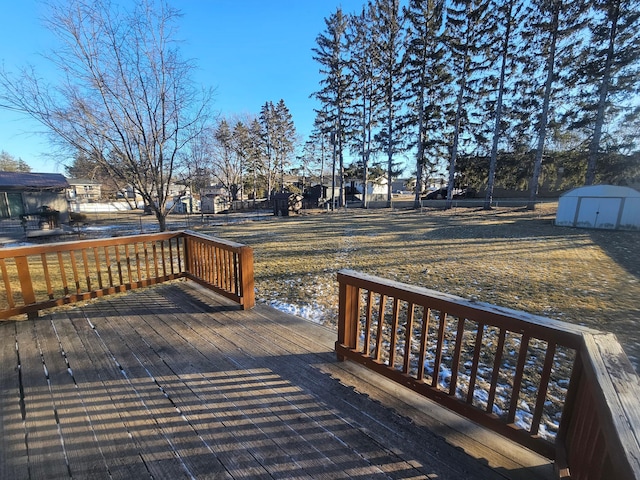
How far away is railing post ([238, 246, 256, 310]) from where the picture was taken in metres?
3.39

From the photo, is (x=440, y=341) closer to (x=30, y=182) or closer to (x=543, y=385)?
(x=543, y=385)

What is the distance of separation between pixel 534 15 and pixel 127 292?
76.1 ft

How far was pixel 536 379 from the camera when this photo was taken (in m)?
2.67

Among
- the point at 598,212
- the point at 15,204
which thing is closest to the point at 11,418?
the point at 598,212

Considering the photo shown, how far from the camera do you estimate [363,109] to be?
24.6m

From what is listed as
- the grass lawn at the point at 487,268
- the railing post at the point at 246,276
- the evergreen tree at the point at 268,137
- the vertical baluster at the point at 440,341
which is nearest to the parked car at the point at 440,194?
the evergreen tree at the point at 268,137

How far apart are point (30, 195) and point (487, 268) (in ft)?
81.3

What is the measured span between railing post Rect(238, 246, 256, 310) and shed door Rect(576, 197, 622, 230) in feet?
49.5

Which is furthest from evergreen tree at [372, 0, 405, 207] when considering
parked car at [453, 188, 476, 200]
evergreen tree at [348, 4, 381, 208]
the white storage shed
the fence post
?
the fence post

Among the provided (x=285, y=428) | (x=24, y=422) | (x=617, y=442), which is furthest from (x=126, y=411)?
(x=617, y=442)

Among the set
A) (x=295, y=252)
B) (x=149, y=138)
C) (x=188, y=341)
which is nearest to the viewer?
(x=188, y=341)

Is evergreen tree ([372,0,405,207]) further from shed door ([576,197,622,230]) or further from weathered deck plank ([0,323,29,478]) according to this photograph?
weathered deck plank ([0,323,29,478])

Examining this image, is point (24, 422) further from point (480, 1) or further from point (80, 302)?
point (480, 1)

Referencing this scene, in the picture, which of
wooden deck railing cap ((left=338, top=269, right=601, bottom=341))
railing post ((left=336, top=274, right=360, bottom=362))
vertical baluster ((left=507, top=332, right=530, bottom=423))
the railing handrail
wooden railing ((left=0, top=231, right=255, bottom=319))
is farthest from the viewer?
wooden railing ((left=0, top=231, right=255, bottom=319))
